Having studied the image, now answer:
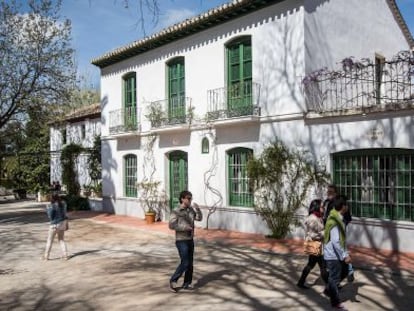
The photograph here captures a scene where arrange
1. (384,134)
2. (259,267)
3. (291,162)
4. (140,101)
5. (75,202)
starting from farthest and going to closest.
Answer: (75,202), (140,101), (291,162), (384,134), (259,267)

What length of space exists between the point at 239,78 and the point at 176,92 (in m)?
3.29

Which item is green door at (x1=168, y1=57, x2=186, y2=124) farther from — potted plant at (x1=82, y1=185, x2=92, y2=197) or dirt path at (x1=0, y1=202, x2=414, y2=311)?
potted plant at (x1=82, y1=185, x2=92, y2=197)

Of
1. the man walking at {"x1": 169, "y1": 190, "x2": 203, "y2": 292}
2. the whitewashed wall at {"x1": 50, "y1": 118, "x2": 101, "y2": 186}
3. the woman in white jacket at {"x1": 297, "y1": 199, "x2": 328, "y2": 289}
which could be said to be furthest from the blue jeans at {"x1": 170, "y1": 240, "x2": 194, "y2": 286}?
the whitewashed wall at {"x1": 50, "y1": 118, "x2": 101, "y2": 186}

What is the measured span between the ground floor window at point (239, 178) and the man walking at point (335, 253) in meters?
7.09

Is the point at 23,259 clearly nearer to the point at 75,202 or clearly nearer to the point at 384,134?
the point at 384,134

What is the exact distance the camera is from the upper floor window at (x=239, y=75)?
13580mm

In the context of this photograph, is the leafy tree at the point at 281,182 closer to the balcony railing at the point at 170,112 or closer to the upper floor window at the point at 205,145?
the upper floor window at the point at 205,145

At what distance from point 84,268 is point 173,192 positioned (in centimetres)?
744

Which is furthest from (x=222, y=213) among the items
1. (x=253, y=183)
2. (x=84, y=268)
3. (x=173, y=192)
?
(x=84, y=268)

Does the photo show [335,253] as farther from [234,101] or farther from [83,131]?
[83,131]

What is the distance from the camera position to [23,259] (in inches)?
420

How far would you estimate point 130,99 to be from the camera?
62.5 ft

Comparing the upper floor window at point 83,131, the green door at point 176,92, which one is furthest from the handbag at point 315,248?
the upper floor window at point 83,131

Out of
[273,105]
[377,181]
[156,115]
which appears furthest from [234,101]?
[377,181]
